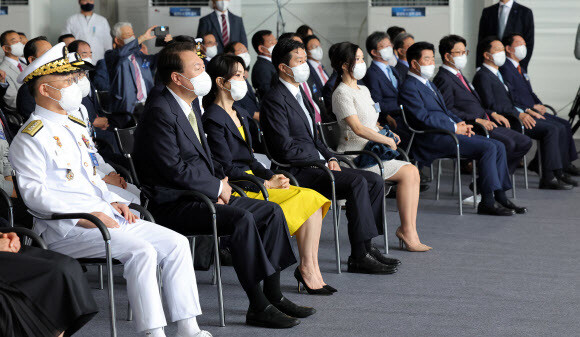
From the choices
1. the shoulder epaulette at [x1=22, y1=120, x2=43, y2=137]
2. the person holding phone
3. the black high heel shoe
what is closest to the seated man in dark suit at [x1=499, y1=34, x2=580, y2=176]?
the person holding phone

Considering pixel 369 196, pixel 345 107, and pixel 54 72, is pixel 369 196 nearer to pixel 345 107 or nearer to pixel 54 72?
pixel 345 107

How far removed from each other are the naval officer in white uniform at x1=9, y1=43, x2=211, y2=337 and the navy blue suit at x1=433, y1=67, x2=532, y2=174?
11.9 feet

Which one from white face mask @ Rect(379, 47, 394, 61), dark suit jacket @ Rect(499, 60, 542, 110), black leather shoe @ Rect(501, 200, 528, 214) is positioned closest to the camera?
black leather shoe @ Rect(501, 200, 528, 214)

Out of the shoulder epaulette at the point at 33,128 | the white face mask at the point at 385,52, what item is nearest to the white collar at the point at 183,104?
the shoulder epaulette at the point at 33,128

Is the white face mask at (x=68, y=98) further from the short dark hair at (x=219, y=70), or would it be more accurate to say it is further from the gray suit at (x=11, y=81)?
the gray suit at (x=11, y=81)

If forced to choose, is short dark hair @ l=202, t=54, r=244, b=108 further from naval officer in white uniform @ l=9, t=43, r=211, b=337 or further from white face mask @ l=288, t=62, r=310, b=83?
naval officer in white uniform @ l=9, t=43, r=211, b=337

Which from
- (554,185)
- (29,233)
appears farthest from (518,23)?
(29,233)

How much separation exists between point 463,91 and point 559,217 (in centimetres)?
127

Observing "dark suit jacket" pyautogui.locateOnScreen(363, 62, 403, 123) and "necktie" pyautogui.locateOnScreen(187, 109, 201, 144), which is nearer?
"necktie" pyautogui.locateOnScreen(187, 109, 201, 144)

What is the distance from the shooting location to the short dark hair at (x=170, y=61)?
3.65 meters

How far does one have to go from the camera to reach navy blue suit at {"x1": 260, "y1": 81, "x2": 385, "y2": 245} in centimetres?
441

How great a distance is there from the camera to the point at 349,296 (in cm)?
393

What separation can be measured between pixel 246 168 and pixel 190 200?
0.72 meters

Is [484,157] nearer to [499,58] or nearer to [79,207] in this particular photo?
[499,58]
